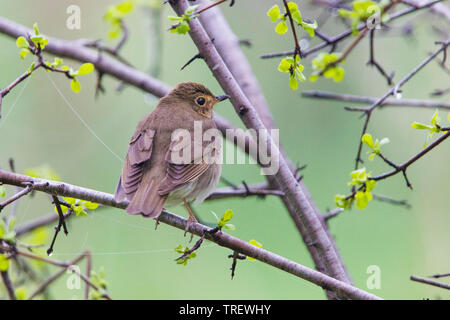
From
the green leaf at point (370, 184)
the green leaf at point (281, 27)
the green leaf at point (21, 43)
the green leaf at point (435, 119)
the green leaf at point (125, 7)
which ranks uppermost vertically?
the green leaf at point (125, 7)

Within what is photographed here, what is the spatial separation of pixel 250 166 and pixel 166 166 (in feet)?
8.11

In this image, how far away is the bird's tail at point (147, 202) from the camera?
3.00 meters

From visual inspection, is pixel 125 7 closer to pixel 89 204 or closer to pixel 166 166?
pixel 166 166

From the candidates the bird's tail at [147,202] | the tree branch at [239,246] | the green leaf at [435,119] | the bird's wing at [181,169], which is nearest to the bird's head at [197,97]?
the bird's wing at [181,169]

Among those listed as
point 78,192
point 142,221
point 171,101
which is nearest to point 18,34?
point 171,101

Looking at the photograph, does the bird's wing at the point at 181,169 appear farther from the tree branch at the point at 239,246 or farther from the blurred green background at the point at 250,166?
the blurred green background at the point at 250,166

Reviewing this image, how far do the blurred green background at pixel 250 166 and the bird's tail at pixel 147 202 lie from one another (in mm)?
1642

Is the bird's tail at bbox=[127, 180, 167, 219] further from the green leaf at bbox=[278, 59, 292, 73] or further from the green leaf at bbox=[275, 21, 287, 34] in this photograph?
the green leaf at bbox=[275, 21, 287, 34]

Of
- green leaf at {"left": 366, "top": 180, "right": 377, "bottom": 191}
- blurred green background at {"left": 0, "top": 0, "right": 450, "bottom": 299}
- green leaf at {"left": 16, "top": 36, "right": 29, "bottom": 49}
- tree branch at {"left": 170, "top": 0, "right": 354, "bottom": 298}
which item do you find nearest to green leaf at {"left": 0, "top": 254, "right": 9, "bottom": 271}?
green leaf at {"left": 16, "top": 36, "right": 29, "bottom": 49}

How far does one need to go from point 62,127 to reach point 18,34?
2906 mm

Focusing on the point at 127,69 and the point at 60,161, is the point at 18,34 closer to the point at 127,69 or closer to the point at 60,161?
the point at 127,69

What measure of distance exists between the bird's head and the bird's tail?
3.60 ft

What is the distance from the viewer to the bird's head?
431cm

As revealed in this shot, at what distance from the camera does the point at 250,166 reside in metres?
5.91
